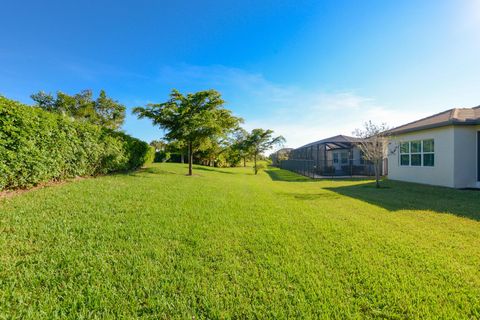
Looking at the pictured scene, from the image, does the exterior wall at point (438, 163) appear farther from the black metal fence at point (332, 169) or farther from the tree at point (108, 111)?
the tree at point (108, 111)

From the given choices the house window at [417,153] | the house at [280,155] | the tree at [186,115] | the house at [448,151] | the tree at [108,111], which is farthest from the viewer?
the house at [280,155]

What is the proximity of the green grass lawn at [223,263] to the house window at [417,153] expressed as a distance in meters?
7.46

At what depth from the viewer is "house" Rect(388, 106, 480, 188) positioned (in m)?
9.37

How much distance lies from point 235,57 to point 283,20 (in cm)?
327

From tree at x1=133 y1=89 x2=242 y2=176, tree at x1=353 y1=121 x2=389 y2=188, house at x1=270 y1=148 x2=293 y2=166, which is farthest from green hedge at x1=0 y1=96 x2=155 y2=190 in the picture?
house at x1=270 y1=148 x2=293 y2=166

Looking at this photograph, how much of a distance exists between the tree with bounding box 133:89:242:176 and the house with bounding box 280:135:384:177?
31.4ft

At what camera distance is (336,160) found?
20.6m

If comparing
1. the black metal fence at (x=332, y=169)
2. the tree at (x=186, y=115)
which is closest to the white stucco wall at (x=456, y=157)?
the black metal fence at (x=332, y=169)

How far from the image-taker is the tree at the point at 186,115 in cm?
1174

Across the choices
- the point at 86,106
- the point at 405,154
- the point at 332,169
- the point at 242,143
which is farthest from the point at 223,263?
the point at 86,106

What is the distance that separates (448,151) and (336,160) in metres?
11.0

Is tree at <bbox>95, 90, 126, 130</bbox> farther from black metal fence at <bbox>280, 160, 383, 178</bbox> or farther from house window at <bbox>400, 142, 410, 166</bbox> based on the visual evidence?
house window at <bbox>400, 142, 410, 166</bbox>

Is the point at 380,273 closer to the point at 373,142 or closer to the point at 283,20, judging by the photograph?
the point at 373,142

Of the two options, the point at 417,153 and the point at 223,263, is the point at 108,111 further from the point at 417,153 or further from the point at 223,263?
the point at 417,153
